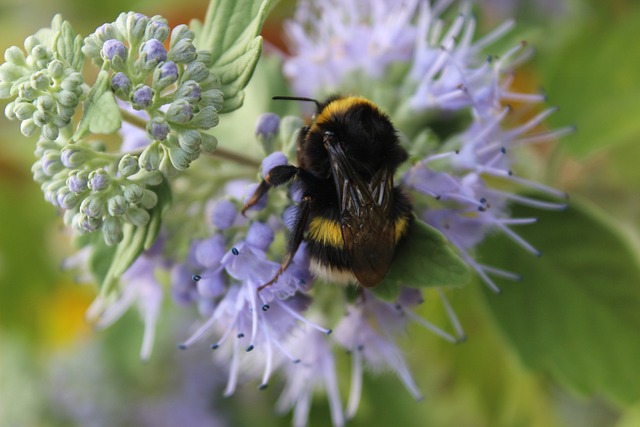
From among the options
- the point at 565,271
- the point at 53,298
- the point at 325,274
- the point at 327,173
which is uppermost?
the point at 327,173

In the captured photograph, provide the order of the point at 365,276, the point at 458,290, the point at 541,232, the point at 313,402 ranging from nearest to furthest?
the point at 365,276
the point at 541,232
the point at 458,290
the point at 313,402

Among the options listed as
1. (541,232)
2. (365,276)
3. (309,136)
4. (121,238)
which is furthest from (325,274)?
(541,232)

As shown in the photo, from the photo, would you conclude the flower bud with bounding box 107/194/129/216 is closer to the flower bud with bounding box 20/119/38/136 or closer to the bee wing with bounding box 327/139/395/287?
the flower bud with bounding box 20/119/38/136

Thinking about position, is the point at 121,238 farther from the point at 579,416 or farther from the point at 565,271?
the point at 579,416

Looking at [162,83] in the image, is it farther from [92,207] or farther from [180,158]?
[92,207]

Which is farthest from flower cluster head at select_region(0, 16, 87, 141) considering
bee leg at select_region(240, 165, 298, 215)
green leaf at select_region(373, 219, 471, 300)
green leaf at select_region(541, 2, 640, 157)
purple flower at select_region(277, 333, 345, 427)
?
green leaf at select_region(541, 2, 640, 157)

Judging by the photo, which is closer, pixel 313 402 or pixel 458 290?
pixel 458 290
